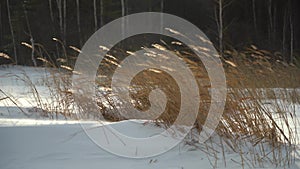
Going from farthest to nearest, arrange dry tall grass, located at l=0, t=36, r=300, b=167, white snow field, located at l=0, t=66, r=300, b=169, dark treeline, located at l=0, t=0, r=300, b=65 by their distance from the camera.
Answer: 1. dark treeline, located at l=0, t=0, r=300, b=65
2. dry tall grass, located at l=0, t=36, r=300, b=167
3. white snow field, located at l=0, t=66, r=300, b=169

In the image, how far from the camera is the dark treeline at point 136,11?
16.4 m

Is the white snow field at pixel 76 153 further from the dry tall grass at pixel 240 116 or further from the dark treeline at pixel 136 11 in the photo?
the dark treeline at pixel 136 11

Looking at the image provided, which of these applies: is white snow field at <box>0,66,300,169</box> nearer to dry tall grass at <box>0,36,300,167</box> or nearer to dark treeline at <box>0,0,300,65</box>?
dry tall grass at <box>0,36,300,167</box>

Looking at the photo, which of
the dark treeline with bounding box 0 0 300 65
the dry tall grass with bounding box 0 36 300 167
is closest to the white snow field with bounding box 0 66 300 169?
the dry tall grass with bounding box 0 36 300 167

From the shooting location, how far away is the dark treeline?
16391mm

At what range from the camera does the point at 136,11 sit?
19.4 m

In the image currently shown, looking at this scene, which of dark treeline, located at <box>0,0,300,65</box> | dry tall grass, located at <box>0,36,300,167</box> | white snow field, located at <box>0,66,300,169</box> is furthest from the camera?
dark treeline, located at <box>0,0,300,65</box>

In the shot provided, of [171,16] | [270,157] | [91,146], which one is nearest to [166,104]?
[91,146]

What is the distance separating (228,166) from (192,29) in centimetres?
1427

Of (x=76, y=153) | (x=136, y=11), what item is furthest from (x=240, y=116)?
(x=136, y=11)

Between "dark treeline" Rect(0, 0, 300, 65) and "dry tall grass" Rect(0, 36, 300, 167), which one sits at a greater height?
"dark treeline" Rect(0, 0, 300, 65)

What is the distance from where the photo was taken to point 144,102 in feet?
10.2

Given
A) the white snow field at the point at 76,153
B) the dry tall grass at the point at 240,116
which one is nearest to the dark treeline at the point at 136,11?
the dry tall grass at the point at 240,116

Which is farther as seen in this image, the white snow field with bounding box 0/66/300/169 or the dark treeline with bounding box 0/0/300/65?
the dark treeline with bounding box 0/0/300/65
